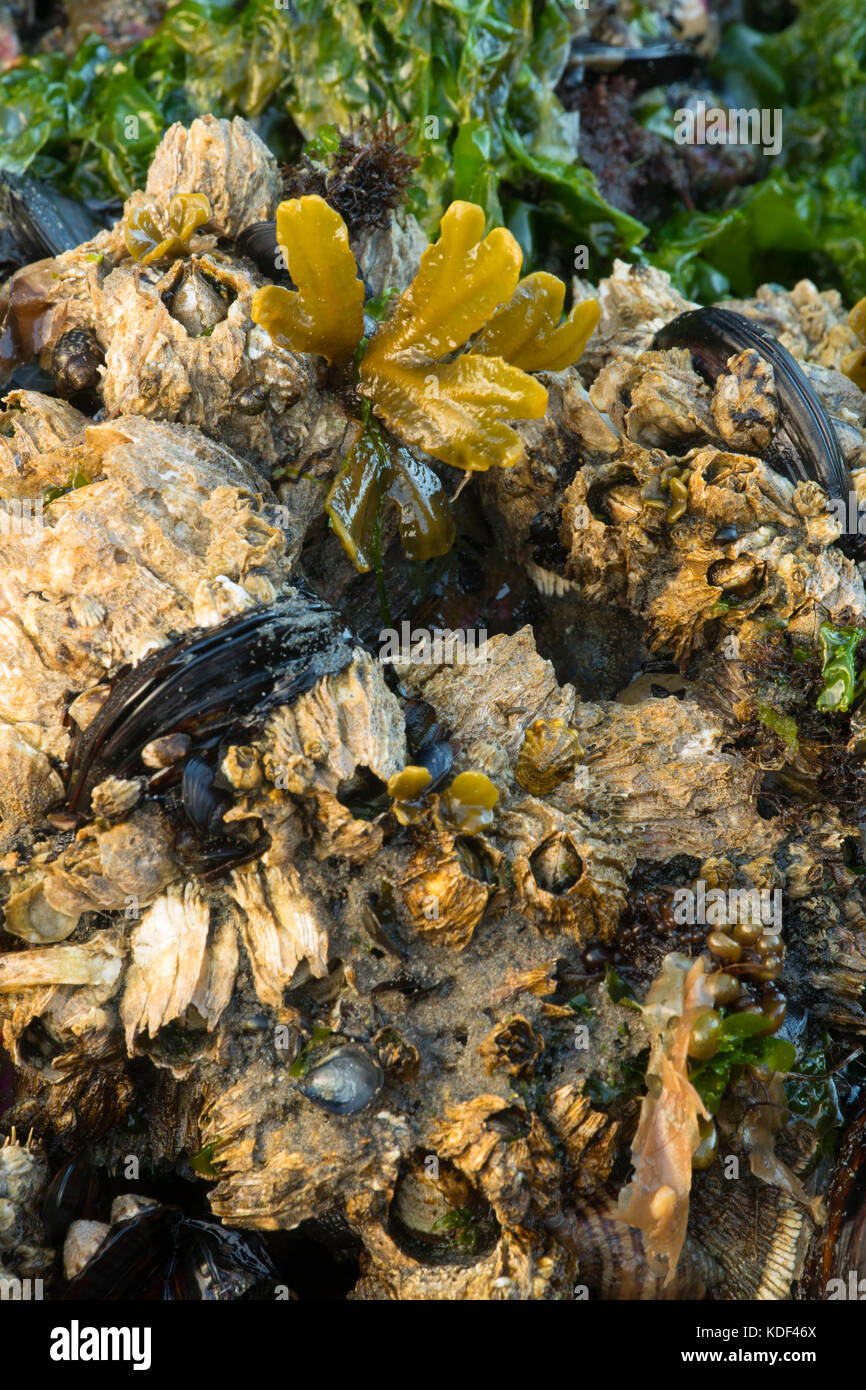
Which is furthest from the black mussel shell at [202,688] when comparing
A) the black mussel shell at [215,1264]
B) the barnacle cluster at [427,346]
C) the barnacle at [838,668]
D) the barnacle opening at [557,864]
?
the barnacle at [838,668]

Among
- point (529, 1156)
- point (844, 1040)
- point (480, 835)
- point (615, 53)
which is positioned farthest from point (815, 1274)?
point (615, 53)

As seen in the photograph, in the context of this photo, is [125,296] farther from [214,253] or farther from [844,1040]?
[844,1040]

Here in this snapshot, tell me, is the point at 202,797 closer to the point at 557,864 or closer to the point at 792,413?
the point at 557,864

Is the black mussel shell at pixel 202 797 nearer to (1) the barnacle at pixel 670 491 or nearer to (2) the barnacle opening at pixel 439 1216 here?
(2) the barnacle opening at pixel 439 1216

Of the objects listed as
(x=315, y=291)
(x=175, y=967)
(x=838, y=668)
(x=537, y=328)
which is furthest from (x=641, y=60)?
(x=175, y=967)

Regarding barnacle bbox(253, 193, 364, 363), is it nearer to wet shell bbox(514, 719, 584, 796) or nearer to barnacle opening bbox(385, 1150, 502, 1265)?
wet shell bbox(514, 719, 584, 796)
